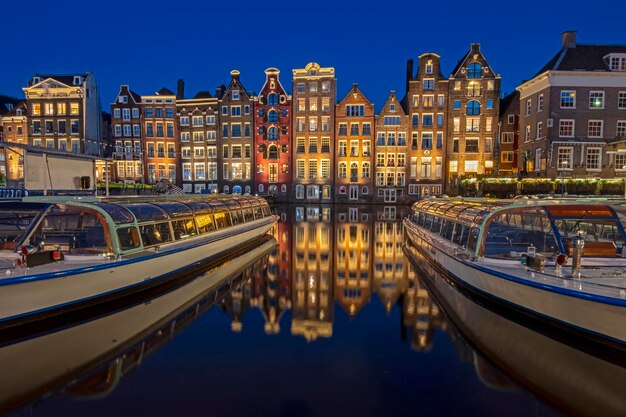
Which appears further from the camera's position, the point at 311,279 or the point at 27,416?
the point at 311,279

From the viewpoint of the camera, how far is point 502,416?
6.00 meters

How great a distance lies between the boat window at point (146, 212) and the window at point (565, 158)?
42.7 meters

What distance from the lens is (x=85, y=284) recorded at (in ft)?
31.2

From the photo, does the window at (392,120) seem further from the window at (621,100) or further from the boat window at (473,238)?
the boat window at (473,238)

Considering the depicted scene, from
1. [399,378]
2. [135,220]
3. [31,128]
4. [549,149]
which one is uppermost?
[31,128]

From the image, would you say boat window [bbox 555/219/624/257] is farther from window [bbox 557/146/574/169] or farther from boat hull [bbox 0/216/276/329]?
window [bbox 557/146/574/169]

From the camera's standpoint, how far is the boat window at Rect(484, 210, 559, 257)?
496 inches

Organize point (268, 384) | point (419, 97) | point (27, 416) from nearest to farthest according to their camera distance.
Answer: point (27, 416) → point (268, 384) → point (419, 97)

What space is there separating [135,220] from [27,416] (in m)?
6.90

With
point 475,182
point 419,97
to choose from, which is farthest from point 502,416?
point 419,97

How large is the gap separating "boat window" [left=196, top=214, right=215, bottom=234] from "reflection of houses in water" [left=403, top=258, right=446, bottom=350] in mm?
8690

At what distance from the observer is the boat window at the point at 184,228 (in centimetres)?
1412

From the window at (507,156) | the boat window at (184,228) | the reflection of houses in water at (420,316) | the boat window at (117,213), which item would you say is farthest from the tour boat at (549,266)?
the window at (507,156)

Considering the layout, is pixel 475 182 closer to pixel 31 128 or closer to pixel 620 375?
pixel 620 375
